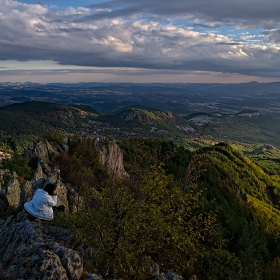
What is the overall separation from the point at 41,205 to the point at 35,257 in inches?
190

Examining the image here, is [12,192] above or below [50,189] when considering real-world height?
below

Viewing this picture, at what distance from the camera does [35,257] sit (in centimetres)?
1221

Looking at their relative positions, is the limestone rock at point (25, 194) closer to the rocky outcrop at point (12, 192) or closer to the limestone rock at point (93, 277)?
the rocky outcrop at point (12, 192)

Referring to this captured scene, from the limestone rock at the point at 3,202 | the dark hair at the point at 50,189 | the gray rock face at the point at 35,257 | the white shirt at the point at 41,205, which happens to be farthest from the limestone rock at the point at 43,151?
the gray rock face at the point at 35,257

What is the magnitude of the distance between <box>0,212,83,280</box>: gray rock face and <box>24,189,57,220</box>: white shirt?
1057 millimetres

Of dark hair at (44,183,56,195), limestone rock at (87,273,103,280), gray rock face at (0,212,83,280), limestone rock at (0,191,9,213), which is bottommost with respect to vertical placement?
limestone rock at (0,191,9,213)

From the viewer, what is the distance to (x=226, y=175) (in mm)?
77750

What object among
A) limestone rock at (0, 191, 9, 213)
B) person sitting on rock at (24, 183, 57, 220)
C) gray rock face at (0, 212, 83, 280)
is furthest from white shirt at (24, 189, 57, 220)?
limestone rock at (0, 191, 9, 213)

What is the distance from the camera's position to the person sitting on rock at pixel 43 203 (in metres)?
16.3

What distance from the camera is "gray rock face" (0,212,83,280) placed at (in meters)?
11.6

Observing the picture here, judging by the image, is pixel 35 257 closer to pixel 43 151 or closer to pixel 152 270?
pixel 152 270

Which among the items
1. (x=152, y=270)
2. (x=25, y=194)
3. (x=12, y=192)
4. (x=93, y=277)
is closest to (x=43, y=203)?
(x=93, y=277)

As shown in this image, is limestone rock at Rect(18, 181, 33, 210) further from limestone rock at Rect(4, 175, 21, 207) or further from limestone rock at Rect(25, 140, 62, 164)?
limestone rock at Rect(25, 140, 62, 164)

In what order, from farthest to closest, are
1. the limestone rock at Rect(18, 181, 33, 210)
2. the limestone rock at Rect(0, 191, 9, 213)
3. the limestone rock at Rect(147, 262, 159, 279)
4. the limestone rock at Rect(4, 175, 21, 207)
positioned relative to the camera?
1. the limestone rock at Rect(4, 175, 21, 207)
2. the limestone rock at Rect(0, 191, 9, 213)
3. the limestone rock at Rect(18, 181, 33, 210)
4. the limestone rock at Rect(147, 262, 159, 279)
